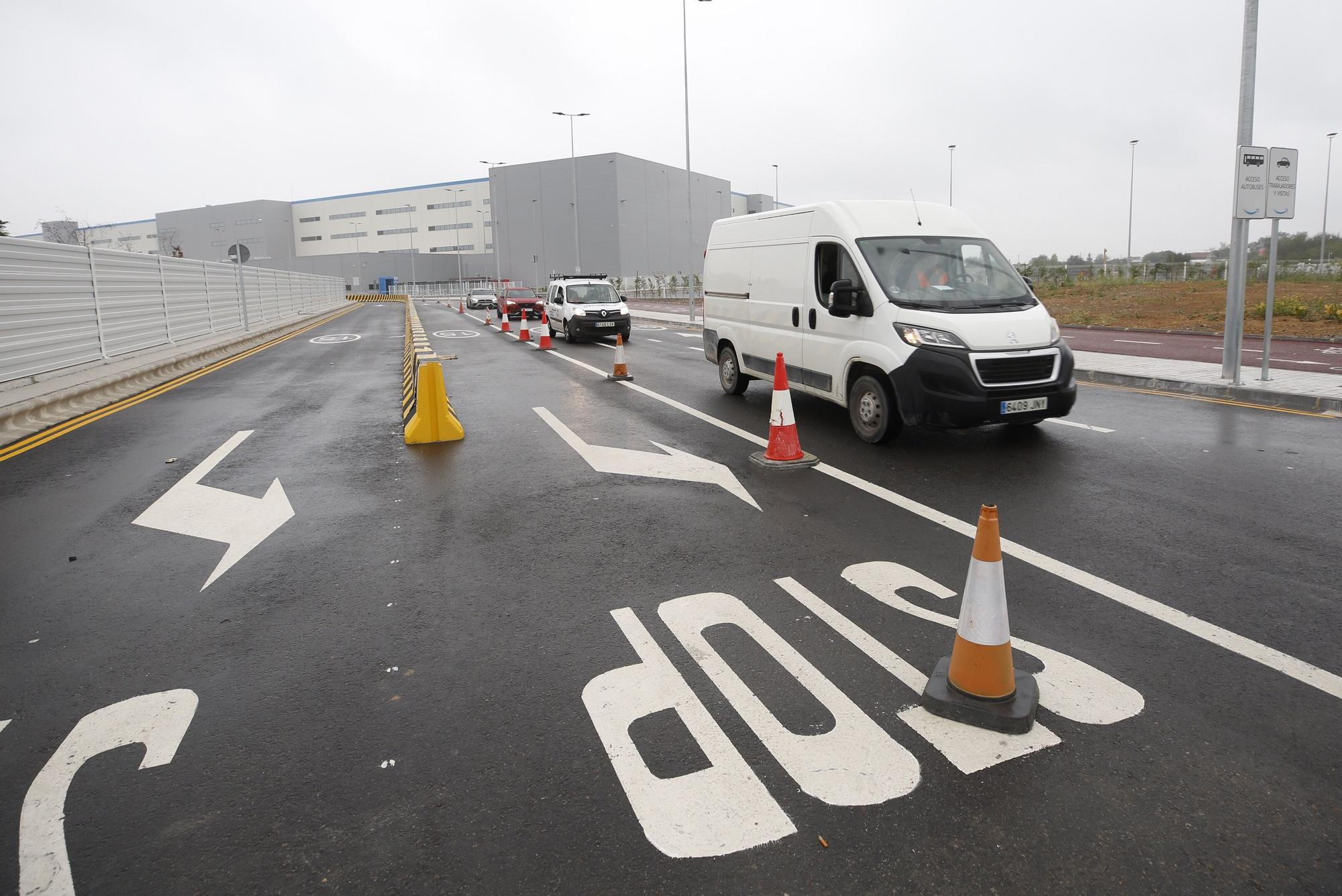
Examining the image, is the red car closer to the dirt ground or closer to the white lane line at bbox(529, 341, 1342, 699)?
the dirt ground

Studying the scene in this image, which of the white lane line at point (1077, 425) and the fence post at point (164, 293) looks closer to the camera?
the white lane line at point (1077, 425)

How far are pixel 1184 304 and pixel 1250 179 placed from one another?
785 inches

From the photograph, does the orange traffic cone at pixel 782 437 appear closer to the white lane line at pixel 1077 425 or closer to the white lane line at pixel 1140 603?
the white lane line at pixel 1140 603

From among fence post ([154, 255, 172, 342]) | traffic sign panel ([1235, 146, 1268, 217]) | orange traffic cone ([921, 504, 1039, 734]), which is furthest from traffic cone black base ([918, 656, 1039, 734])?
fence post ([154, 255, 172, 342])

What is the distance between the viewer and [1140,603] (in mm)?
4301

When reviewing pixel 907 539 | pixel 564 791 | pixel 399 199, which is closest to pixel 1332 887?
pixel 564 791

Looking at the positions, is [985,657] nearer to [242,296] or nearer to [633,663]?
[633,663]

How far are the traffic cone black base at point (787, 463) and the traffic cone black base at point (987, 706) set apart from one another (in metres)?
4.12

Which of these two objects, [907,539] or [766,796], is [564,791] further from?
[907,539]

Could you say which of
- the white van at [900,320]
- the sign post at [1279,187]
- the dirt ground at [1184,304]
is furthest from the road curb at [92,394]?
the dirt ground at [1184,304]

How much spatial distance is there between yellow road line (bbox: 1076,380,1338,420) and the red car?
30395 millimetres

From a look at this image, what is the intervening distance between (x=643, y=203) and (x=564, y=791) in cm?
8683

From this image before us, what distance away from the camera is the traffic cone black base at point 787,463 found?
7426mm

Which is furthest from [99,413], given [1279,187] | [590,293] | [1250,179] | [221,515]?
[1279,187]
